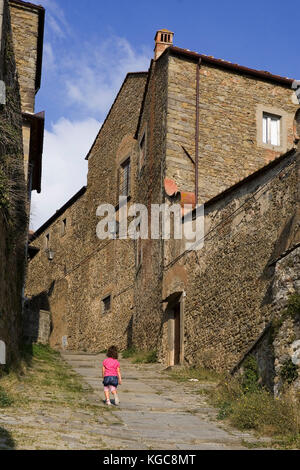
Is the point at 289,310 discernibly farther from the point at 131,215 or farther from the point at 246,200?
the point at 131,215

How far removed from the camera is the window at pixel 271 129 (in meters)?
20.9

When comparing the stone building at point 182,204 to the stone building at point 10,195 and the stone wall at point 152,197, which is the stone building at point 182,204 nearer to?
the stone wall at point 152,197

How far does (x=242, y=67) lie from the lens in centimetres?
2083

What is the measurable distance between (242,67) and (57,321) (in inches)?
564

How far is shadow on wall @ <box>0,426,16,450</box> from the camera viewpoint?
697 centimetres

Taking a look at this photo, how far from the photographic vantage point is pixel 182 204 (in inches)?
702

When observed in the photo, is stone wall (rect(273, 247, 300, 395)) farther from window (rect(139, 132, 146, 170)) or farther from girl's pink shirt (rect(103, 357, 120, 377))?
window (rect(139, 132, 146, 170))

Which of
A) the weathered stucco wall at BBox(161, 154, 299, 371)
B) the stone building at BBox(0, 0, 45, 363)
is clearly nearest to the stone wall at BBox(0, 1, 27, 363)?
the stone building at BBox(0, 0, 45, 363)

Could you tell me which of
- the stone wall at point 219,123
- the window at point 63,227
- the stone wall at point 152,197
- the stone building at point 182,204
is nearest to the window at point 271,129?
the stone building at point 182,204

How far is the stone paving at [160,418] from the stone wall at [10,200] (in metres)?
2.09

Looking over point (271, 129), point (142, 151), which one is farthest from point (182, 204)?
point (142, 151)
